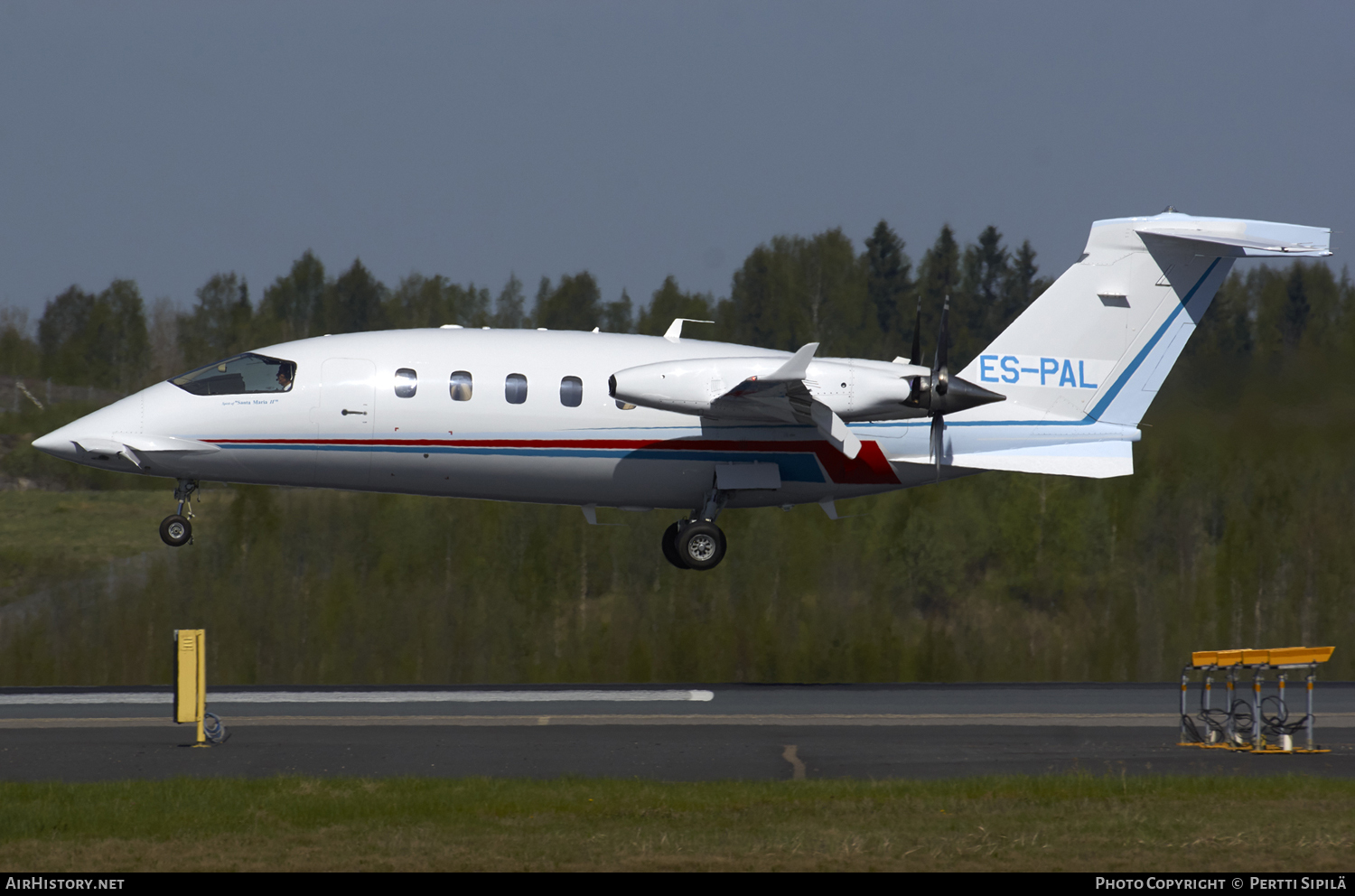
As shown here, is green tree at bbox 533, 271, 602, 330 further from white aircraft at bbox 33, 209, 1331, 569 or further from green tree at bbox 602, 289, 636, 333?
white aircraft at bbox 33, 209, 1331, 569

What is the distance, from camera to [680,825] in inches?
747

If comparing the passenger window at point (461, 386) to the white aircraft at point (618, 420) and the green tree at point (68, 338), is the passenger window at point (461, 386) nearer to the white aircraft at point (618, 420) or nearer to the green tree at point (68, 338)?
the white aircraft at point (618, 420)

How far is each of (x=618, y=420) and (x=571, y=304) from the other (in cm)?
5182

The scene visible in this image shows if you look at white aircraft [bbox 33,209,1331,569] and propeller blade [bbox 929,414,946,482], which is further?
propeller blade [bbox 929,414,946,482]

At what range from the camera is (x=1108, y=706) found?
31953 millimetres

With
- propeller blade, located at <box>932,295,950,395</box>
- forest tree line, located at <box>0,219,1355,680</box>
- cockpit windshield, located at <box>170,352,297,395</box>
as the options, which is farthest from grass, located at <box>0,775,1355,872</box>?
forest tree line, located at <box>0,219,1355,680</box>

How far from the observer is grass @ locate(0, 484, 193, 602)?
60.2 metres

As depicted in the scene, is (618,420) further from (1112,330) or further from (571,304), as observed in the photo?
(571,304)

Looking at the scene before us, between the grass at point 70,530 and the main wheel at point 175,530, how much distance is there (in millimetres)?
32922

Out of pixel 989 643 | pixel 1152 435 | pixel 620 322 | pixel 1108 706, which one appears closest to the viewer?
pixel 1108 706

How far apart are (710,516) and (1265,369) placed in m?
17.7
